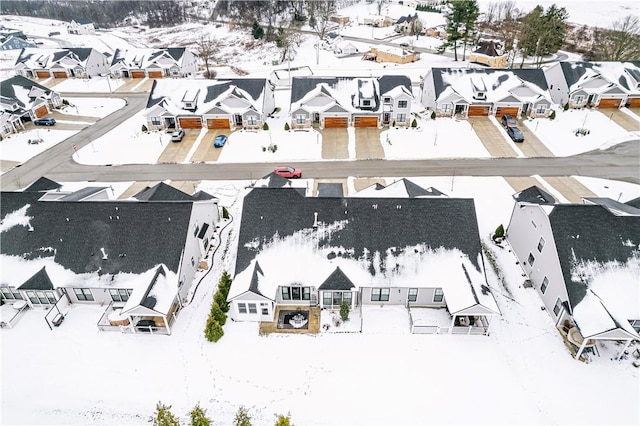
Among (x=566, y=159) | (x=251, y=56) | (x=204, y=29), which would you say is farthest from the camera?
(x=204, y=29)

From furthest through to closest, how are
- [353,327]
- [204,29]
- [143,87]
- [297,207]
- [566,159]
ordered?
1. [204,29]
2. [143,87]
3. [566,159]
4. [297,207]
5. [353,327]

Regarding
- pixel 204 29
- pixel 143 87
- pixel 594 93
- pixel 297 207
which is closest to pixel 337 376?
pixel 297 207

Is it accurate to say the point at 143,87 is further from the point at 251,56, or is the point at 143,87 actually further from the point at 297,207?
the point at 297,207

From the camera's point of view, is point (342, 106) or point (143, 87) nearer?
point (342, 106)

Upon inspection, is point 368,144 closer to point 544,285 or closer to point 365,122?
point 365,122

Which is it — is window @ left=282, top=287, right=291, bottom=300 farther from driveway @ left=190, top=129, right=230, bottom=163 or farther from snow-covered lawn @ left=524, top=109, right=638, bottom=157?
snow-covered lawn @ left=524, top=109, right=638, bottom=157
